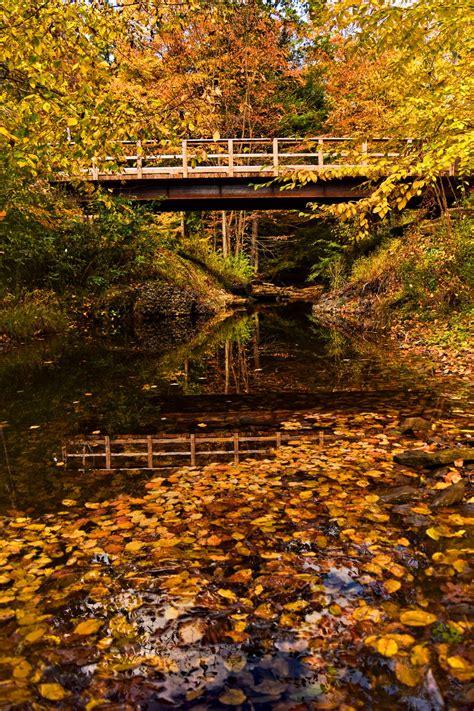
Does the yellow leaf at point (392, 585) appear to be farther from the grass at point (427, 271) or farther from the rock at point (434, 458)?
the grass at point (427, 271)

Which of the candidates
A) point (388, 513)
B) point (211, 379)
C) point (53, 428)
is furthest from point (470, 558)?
point (211, 379)

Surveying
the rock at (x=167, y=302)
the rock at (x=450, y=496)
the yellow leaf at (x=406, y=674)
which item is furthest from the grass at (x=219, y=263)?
the yellow leaf at (x=406, y=674)

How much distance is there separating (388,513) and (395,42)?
6.54 meters

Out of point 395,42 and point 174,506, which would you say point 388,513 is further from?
point 395,42

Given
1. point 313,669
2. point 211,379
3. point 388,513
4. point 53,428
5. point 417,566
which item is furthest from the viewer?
point 211,379

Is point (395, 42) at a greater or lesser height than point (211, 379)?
greater

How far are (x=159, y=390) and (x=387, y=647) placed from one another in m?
6.77

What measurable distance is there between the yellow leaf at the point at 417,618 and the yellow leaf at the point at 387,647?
0.60ft

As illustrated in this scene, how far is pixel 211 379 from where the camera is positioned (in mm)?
9969

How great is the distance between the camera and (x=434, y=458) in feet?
16.6

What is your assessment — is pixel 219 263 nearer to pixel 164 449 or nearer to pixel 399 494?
pixel 164 449

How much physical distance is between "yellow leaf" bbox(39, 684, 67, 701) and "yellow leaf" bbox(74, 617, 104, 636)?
37 centimetres

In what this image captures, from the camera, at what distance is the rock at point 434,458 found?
5.04 metres

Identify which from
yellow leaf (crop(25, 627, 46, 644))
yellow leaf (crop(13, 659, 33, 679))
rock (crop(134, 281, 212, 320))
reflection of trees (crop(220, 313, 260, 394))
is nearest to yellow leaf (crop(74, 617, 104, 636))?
yellow leaf (crop(25, 627, 46, 644))
